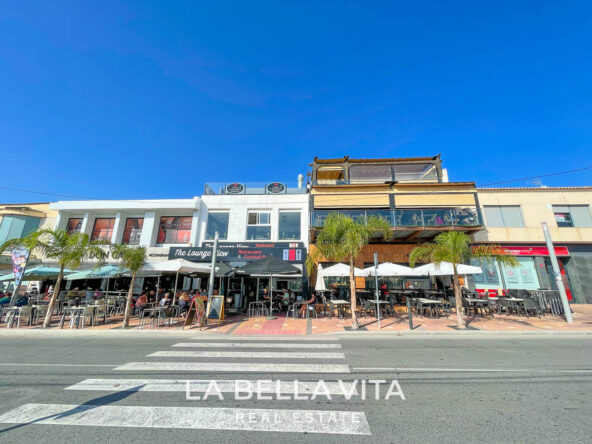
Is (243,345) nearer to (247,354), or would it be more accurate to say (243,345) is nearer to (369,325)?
(247,354)

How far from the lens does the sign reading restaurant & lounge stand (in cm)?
1675

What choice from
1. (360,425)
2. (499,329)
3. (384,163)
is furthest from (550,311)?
(360,425)

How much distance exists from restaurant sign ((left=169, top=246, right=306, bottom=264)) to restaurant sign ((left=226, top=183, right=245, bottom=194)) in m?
5.51

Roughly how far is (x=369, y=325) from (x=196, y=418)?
887cm

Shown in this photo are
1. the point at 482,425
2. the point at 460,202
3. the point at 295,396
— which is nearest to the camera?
the point at 482,425

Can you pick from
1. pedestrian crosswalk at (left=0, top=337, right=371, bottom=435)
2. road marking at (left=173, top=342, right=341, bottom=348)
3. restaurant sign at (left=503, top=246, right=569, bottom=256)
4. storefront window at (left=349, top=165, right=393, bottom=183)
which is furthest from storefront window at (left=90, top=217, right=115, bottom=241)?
restaurant sign at (left=503, top=246, right=569, bottom=256)

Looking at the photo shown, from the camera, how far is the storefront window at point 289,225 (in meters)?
18.6

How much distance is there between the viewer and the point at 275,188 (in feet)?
66.5

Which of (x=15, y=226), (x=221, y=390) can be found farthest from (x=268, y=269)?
(x=15, y=226)

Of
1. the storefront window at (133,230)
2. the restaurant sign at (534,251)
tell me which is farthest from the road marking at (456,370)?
the storefront window at (133,230)

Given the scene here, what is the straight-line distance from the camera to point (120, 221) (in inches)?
777

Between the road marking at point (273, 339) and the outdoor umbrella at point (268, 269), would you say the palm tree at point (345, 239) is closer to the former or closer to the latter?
the outdoor umbrella at point (268, 269)

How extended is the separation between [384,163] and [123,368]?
20.7m

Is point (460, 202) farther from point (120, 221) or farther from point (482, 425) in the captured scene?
point (120, 221)
